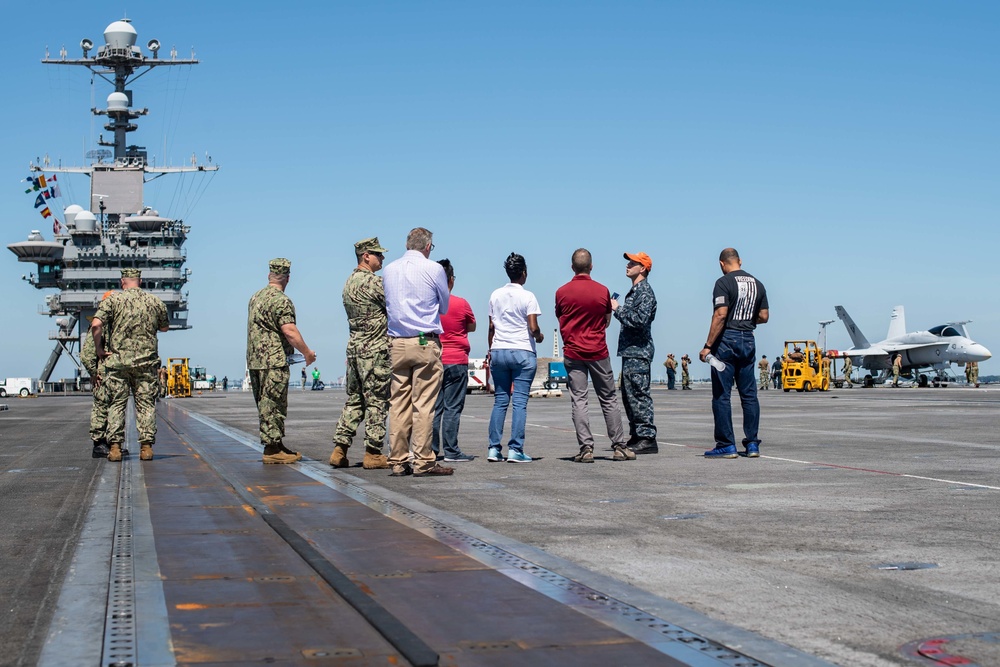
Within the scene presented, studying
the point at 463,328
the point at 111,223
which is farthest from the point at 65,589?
the point at 111,223

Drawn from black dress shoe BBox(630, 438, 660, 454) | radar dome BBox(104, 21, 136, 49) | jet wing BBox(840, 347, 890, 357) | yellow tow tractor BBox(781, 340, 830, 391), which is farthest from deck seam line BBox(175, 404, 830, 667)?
radar dome BBox(104, 21, 136, 49)

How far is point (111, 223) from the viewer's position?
95.0 meters

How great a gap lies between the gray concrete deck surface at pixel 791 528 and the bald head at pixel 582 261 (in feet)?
6.25

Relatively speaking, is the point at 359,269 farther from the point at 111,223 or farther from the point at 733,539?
the point at 111,223

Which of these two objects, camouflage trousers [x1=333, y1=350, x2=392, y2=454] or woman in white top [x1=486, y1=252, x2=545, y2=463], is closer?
camouflage trousers [x1=333, y1=350, x2=392, y2=454]

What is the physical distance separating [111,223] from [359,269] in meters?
91.2

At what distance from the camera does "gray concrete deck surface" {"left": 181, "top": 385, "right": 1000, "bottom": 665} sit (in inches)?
152

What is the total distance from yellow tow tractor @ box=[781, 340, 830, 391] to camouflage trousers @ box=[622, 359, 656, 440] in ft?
139

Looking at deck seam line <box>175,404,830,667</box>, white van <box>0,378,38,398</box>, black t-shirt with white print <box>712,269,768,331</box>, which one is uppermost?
black t-shirt with white print <box>712,269,768,331</box>

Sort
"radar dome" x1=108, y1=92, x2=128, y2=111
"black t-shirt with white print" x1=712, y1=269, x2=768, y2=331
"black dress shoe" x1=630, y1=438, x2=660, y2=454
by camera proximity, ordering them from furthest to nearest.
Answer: "radar dome" x1=108, y1=92, x2=128, y2=111, "black dress shoe" x1=630, y1=438, x2=660, y2=454, "black t-shirt with white print" x1=712, y1=269, x2=768, y2=331

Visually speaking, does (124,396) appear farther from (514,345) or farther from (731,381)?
(731,381)

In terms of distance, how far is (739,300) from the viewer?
11039 mm

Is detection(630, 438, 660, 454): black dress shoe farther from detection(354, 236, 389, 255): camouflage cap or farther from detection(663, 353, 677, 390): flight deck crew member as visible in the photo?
detection(663, 353, 677, 390): flight deck crew member

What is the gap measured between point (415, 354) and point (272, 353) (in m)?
2.04
